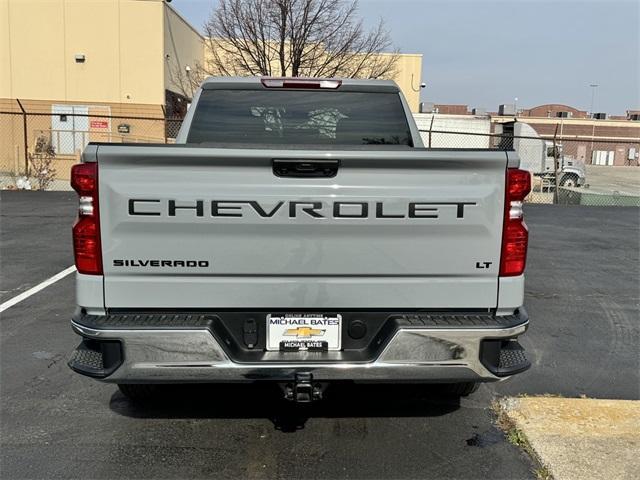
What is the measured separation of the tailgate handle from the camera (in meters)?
2.96

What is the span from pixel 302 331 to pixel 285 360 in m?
Answer: 0.17

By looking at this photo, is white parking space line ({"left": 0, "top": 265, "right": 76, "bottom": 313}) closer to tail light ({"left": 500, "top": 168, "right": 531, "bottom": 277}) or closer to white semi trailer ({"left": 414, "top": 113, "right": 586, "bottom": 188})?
tail light ({"left": 500, "top": 168, "right": 531, "bottom": 277})

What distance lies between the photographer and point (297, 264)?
119 inches

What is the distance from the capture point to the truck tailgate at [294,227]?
115 inches

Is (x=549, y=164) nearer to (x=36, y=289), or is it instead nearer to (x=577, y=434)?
(x=36, y=289)

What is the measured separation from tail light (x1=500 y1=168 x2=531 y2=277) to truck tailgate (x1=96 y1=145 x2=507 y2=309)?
0.05m

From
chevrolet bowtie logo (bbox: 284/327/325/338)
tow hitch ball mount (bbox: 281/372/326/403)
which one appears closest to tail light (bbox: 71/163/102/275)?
chevrolet bowtie logo (bbox: 284/327/325/338)

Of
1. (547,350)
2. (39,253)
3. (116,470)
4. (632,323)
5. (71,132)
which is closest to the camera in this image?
Answer: (116,470)

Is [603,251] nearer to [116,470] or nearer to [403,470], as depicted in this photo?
[403,470]

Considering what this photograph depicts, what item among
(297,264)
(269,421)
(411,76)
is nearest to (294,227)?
(297,264)

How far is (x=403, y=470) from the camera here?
326cm

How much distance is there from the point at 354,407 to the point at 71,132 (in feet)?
68.4

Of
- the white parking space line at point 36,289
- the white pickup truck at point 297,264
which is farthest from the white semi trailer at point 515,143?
the white pickup truck at point 297,264

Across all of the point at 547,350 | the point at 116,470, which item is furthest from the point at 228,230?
the point at 547,350
